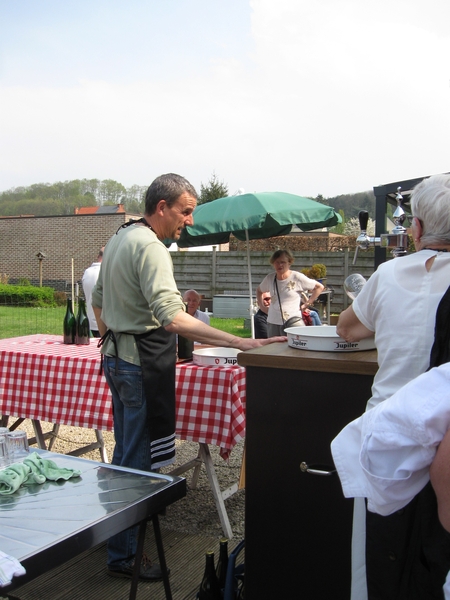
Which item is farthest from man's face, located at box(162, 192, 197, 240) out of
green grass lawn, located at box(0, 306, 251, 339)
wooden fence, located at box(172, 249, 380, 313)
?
wooden fence, located at box(172, 249, 380, 313)

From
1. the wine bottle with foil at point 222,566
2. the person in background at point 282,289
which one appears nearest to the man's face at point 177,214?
the wine bottle with foil at point 222,566

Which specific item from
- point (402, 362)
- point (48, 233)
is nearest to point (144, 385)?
point (402, 362)

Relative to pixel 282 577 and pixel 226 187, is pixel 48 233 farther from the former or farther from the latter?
pixel 282 577

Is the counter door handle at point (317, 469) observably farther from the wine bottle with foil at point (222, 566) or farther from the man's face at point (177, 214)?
the man's face at point (177, 214)

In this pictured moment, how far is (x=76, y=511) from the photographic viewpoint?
4.93ft

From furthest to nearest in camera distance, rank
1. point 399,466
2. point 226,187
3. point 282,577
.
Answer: point 226,187 < point 282,577 < point 399,466

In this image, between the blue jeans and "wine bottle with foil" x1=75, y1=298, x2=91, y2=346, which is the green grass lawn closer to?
"wine bottle with foil" x1=75, y1=298, x2=91, y2=346

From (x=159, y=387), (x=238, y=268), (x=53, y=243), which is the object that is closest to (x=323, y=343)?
(x=159, y=387)

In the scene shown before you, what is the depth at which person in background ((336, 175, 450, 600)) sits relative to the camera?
1.53 meters

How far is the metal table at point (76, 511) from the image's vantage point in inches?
51.1

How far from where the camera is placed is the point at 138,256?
238 cm

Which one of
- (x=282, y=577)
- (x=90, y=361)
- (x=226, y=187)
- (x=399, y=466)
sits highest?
(x=226, y=187)

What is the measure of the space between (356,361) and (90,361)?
1925mm

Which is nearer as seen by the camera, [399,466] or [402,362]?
[399,466]
